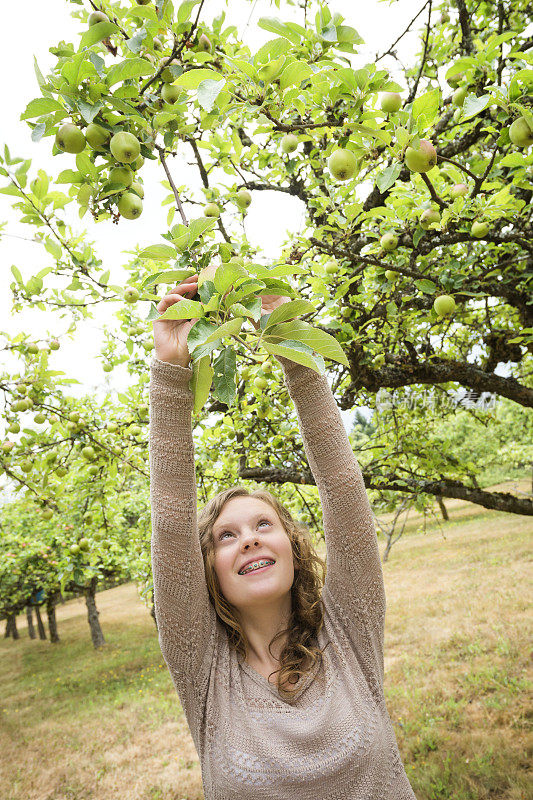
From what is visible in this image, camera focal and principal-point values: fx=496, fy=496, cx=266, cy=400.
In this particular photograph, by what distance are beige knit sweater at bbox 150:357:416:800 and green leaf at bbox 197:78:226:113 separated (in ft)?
1.77

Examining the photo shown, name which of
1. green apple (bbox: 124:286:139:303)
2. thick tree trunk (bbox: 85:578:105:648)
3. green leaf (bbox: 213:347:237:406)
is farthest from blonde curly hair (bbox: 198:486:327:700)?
thick tree trunk (bbox: 85:578:105:648)

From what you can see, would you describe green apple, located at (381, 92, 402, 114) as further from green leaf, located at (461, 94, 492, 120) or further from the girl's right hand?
the girl's right hand

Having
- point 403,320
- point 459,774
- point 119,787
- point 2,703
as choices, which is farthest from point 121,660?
point 403,320

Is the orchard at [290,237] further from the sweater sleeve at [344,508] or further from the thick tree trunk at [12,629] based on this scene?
the thick tree trunk at [12,629]

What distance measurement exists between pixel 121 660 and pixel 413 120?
14.0 metres

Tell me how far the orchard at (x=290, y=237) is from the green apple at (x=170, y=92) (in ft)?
0.05

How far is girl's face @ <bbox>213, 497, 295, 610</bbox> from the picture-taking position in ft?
4.67

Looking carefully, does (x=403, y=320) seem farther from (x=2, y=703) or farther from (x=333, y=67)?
(x=2, y=703)

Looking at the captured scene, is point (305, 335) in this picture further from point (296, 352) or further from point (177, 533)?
point (177, 533)

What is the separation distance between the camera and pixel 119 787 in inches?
231

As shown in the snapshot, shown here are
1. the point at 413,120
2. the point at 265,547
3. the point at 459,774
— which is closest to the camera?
the point at 413,120

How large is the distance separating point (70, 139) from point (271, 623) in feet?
4.55

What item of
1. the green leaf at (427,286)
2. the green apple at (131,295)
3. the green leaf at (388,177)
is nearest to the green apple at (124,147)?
the green leaf at (388,177)

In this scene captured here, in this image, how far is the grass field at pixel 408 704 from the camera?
471cm
